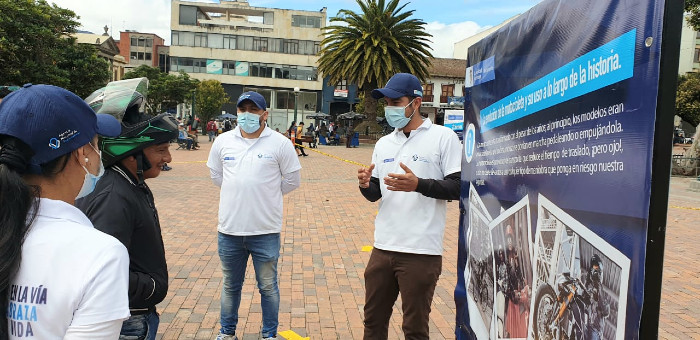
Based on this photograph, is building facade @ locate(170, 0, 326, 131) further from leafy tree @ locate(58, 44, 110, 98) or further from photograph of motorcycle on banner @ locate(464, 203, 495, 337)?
photograph of motorcycle on banner @ locate(464, 203, 495, 337)

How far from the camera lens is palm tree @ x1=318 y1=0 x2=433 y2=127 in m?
34.2

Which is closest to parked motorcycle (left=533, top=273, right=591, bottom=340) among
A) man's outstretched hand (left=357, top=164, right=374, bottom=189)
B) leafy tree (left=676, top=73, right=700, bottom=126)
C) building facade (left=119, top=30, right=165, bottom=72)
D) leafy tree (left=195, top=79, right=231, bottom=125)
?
man's outstretched hand (left=357, top=164, right=374, bottom=189)

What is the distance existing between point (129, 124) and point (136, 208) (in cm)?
42

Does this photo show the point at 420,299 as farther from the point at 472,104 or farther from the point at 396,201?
the point at 472,104

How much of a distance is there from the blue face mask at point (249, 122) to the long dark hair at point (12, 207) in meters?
2.45

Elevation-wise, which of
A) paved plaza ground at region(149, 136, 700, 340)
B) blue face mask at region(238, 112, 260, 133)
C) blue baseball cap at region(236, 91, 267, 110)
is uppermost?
blue baseball cap at region(236, 91, 267, 110)

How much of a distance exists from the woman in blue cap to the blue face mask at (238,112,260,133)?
2381 mm

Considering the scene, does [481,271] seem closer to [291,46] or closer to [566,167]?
[566,167]

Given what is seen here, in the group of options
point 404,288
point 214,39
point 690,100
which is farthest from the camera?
point 214,39

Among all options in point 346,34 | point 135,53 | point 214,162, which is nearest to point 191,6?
point 346,34

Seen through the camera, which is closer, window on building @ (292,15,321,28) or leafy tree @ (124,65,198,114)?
leafy tree @ (124,65,198,114)

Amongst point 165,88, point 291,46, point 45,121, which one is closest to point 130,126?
point 45,121

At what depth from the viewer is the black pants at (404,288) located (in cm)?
279

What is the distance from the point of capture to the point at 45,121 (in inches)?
50.4
